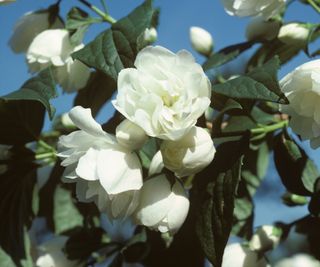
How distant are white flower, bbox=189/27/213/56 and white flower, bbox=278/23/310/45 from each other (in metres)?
0.23

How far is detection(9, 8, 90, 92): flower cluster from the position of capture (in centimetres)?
123

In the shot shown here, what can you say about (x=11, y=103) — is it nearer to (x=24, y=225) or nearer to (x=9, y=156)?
(x=9, y=156)

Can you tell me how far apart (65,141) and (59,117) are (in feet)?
2.36

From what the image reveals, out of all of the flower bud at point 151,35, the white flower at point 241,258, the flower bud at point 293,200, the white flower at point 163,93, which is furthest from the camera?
the flower bud at point 151,35

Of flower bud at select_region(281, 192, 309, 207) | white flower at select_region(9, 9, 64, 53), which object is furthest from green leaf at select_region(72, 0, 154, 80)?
flower bud at select_region(281, 192, 309, 207)

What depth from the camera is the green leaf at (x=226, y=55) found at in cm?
131

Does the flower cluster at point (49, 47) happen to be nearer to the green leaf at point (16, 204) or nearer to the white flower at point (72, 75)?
the white flower at point (72, 75)

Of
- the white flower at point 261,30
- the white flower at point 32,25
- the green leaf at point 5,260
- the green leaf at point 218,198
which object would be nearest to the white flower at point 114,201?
the green leaf at point 218,198

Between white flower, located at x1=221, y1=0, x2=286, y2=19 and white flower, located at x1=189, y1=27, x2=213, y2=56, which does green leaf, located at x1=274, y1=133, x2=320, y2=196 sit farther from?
white flower, located at x1=189, y1=27, x2=213, y2=56

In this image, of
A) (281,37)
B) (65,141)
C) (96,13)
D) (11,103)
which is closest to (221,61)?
(281,37)

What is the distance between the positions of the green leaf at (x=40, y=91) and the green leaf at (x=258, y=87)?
24 cm

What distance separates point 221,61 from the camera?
132 cm

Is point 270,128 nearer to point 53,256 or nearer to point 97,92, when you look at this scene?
point 97,92

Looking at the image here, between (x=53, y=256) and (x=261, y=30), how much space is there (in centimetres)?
65
